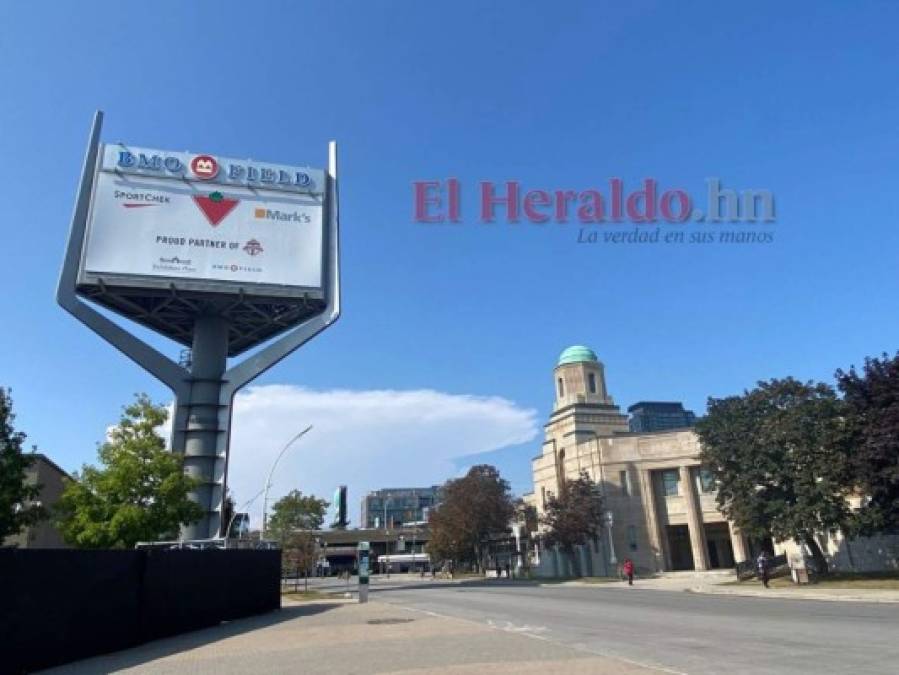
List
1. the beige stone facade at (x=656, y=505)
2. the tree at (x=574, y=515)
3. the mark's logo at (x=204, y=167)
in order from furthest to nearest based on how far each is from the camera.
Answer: the beige stone facade at (x=656, y=505) < the tree at (x=574, y=515) < the mark's logo at (x=204, y=167)

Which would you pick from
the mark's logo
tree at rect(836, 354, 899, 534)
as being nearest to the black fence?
tree at rect(836, 354, 899, 534)

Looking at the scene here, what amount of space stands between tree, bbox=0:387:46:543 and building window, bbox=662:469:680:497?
4988 centimetres

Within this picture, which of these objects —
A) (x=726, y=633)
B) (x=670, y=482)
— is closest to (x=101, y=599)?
(x=726, y=633)

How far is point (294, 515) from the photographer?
186 feet

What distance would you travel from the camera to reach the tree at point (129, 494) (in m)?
31.1

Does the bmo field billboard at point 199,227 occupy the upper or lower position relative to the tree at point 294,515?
upper

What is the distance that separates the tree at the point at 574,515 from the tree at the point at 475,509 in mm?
9054

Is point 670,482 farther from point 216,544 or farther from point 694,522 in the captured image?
point 216,544

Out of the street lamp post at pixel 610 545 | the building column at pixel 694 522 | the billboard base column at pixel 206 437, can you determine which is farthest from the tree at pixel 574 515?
the billboard base column at pixel 206 437

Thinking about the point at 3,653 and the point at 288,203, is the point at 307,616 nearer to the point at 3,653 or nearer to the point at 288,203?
the point at 3,653

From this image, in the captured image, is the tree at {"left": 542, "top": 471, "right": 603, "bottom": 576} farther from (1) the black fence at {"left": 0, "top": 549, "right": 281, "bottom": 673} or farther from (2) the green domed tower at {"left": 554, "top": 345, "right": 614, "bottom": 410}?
(1) the black fence at {"left": 0, "top": 549, "right": 281, "bottom": 673}

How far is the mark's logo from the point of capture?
154ft

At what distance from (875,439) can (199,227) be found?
3973 centimetres

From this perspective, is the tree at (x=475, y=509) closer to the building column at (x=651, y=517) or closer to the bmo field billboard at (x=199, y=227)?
the building column at (x=651, y=517)
